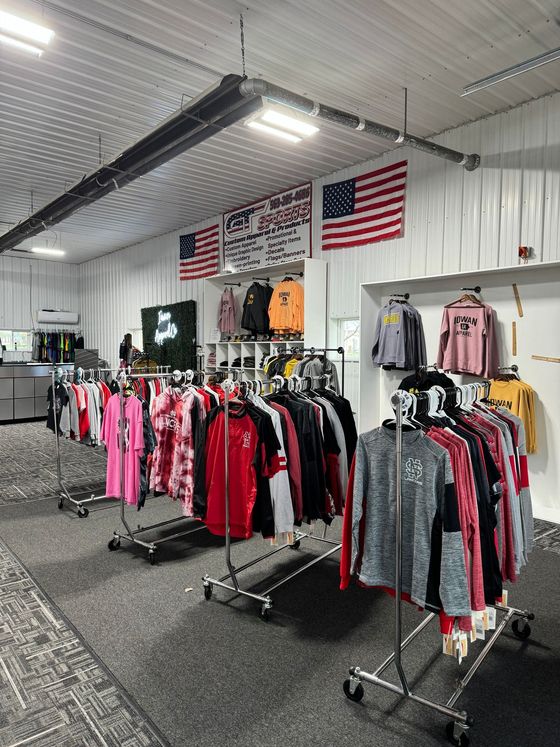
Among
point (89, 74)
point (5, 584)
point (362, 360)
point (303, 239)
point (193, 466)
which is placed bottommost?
point (5, 584)

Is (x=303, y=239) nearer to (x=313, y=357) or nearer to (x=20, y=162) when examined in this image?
(x=313, y=357)

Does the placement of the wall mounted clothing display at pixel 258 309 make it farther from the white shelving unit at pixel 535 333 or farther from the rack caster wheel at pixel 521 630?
the rack caster wheel at pixel 521 630

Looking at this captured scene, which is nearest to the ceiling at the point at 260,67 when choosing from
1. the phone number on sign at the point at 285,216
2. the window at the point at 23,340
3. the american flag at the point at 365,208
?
the american flag at the point at 365,208

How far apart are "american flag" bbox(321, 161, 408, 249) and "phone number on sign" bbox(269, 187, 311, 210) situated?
0.39 metres

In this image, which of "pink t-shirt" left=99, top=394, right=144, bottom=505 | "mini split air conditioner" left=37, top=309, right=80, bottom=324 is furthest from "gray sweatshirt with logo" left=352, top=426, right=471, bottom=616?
"mini split air conditioner" left=37, top=309, right=80, bottom=324

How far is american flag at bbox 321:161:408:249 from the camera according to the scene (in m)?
5.91

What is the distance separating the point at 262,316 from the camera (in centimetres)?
738

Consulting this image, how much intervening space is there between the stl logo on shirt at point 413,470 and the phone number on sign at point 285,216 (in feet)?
18.2

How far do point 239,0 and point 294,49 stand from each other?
69cm

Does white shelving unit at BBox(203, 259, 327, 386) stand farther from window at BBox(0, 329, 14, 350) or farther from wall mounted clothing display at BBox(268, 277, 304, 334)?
window at BBox(0, 329, 14, 350)

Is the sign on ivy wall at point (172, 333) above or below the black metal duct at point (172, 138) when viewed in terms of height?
below

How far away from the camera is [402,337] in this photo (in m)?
5.46

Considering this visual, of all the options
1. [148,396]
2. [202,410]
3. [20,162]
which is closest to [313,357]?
[148,396]

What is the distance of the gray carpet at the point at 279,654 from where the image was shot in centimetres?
215
